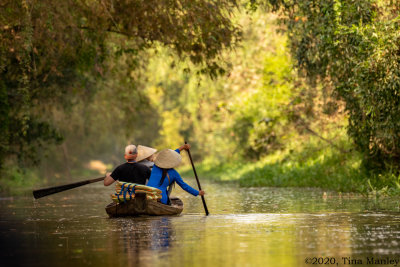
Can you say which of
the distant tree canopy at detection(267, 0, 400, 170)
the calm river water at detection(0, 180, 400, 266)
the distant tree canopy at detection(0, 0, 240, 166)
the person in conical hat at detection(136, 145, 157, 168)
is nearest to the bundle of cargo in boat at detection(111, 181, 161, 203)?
the calm river water at detection(0, 180, 400, 266)

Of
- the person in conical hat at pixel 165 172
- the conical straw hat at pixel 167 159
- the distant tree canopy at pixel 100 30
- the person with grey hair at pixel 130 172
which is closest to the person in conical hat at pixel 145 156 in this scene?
the person with grey hair at pixel 130 172

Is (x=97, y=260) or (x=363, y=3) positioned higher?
(x=363, y=3)

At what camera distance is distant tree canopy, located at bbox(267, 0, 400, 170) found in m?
18.0

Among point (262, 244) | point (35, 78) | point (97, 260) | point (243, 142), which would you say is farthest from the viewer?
point (243, 142)

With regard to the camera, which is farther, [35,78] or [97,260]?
[35,78]

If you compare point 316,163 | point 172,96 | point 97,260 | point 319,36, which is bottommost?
point 97,260

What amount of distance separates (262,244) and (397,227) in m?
3.03

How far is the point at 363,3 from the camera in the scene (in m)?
19.2

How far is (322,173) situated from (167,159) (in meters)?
13.6

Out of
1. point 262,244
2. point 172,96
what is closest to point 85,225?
point 262,244

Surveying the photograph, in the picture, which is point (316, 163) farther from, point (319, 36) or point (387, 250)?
point (387, 250)

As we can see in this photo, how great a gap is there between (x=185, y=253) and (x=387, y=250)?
251 centimetres

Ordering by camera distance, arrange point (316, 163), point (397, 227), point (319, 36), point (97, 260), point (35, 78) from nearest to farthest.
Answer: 1. point (97, 260)
2. point (397, 227)
3. point (319, 36)
4. point (35, 78)
5. point (316, 163)

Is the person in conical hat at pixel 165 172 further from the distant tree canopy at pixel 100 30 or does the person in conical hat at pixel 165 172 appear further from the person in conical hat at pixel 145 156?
the distant tree canopy at pixel 100 30
